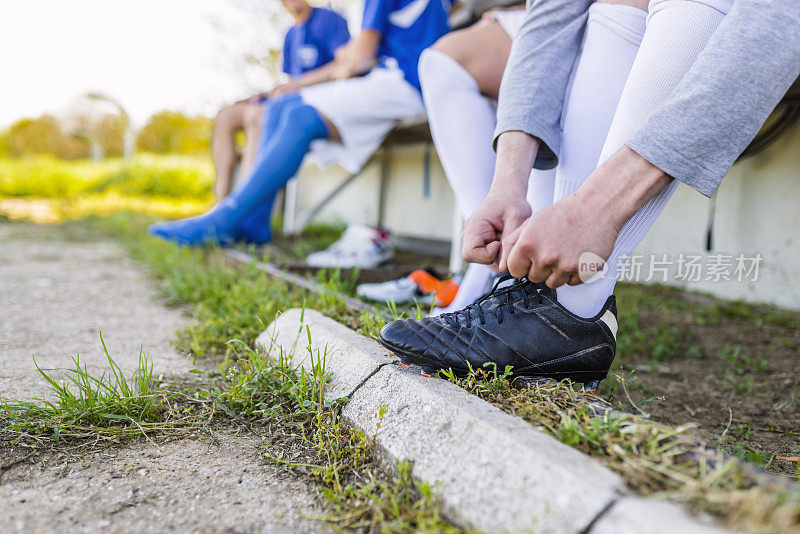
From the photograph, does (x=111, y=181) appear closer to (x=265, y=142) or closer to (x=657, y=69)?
(x=265, y=142)

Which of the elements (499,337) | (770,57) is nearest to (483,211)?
(499,337)

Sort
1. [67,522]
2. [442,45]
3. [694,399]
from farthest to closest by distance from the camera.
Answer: [442,45] → [694,399] → [67,522]

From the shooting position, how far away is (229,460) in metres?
0.92

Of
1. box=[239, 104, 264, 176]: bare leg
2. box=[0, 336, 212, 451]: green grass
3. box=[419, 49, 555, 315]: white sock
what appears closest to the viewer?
box=[0, 336, 212, 451]: green grass

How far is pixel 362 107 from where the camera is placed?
2.66m

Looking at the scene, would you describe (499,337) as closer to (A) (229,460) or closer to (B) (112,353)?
(A) (229,460)

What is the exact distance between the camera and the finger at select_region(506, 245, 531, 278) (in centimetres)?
84

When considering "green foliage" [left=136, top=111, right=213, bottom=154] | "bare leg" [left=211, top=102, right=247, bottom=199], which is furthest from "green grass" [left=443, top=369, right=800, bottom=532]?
"green foliage" [left=136, top=111, right=213, bottom=154]

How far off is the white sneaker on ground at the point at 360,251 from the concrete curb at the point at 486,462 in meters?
1.69

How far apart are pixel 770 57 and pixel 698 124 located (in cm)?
13

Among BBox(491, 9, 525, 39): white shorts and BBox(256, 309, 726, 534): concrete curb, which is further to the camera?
BBox(491, 9, 525, 39): white shorts

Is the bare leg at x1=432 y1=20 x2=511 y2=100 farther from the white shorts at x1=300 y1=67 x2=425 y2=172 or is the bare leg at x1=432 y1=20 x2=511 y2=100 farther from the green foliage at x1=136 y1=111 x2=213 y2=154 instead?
the green foliage at x1=136 y1=111 x2=213 y2=154

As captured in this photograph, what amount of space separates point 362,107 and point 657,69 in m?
1.91

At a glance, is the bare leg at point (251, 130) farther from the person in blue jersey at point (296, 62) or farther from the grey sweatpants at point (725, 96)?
the grey sweatpants at point (725, 96)
